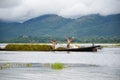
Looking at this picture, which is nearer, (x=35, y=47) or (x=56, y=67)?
(x=56, y=67)

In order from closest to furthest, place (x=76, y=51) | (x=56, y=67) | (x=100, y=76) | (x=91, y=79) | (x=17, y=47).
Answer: (x=91, y=79), (x=100, y=76), (x=56, y=67), (x=76, y=51), (x=17, y=47)

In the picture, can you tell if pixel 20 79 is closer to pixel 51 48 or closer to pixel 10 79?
pixel 10 79

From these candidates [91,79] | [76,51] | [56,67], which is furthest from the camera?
[76,51]

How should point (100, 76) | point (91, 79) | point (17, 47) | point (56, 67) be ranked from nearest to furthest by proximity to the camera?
point (91, 79), point (100, 76), point (56, 67), point (17, 47)

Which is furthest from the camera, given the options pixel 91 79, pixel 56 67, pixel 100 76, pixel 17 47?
pixel 17 47

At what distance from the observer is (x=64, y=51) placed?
94.9 meters

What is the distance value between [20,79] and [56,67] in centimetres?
1169

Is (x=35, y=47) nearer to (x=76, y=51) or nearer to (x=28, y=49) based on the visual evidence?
(x=28, y=49)

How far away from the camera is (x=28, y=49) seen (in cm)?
9775

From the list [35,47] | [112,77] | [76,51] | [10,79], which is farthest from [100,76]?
[35,47]

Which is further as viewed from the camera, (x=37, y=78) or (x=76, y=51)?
(x=76, y=51)

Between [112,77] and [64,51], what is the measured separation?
62127 mm

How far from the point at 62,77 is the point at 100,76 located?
3.42 metres

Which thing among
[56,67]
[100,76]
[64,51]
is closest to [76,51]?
[64,51]
